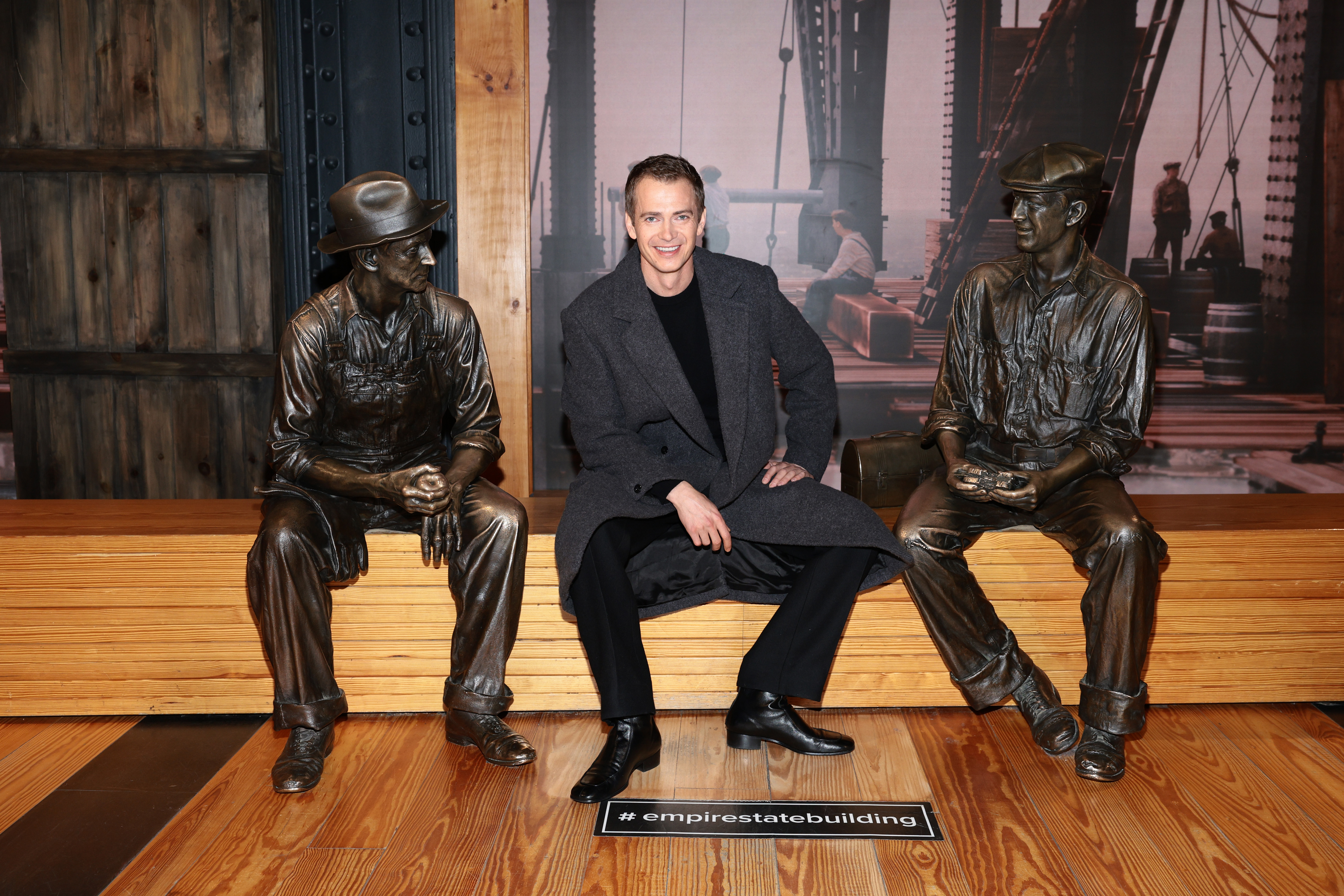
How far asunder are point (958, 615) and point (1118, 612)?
384mm

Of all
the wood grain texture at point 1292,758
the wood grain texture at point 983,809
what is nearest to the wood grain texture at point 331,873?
the wood grain texture at point 983,809

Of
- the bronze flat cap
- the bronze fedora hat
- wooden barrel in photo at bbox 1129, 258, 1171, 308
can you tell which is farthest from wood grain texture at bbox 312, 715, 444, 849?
wooden barrel in photo at bbox 1129, 258, 1171, 308

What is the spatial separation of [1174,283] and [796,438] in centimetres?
201

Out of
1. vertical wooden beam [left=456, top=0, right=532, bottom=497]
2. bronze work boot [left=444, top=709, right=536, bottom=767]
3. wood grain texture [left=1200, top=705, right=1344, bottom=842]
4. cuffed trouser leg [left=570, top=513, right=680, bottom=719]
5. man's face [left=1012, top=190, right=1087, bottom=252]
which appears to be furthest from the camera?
vertical wooden beam [left=456, top=0, right=532, bottom=497]

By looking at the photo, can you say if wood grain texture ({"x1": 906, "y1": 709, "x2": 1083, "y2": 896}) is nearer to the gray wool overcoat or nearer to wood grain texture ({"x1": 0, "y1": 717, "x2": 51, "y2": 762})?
the gray wool overcoat

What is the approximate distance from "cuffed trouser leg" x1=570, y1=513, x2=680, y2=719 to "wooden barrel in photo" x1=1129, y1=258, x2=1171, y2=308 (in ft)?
8.33

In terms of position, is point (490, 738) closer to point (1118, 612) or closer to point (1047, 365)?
point (1118, 612)

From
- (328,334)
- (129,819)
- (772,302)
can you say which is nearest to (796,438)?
(772,302)

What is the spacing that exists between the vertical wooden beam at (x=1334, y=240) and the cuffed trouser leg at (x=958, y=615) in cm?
227

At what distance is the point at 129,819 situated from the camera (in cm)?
234

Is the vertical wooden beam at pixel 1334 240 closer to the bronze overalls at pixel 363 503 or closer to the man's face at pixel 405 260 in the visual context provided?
the bronze overalls at pixel 363 503

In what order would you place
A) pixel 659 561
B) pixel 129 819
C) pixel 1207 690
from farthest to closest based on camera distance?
pixel 1207 690 < pixel 659 561 < pixel 129 819

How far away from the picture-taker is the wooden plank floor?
208 centimetres

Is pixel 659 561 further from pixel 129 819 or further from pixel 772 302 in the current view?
pixel 129 819
